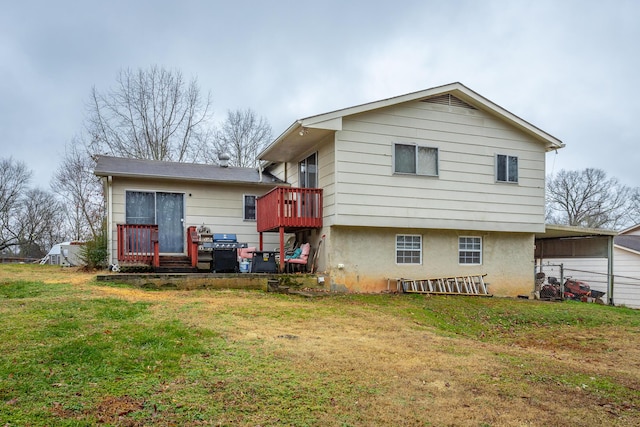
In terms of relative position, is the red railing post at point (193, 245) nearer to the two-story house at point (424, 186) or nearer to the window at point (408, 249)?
the two-story house at point (424, 186)

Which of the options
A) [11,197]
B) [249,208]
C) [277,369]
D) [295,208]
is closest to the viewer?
[277,369]

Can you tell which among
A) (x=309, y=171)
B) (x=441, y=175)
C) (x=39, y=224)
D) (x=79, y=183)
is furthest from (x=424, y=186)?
(x=39, y=224)

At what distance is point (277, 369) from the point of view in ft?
16.4

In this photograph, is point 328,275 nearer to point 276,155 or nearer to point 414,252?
point 414,252

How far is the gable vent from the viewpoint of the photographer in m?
13.4

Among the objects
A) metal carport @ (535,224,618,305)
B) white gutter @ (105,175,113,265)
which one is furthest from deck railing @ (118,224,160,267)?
metal carport @ (535,224,618,305)

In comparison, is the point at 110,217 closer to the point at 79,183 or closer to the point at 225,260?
the point at 225,260

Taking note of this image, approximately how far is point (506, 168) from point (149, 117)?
819 inches

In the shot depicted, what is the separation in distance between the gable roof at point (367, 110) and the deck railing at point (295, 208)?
1.59 m

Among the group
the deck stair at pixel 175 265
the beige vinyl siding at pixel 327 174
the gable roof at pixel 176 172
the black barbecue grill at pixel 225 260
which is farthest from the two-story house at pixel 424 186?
the deck stair at pixel 175 265

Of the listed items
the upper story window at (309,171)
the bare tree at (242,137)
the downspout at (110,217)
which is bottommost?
the downspout at (110,217)

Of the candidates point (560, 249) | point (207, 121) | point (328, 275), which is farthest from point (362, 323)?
point (207, 121)

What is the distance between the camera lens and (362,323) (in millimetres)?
8289

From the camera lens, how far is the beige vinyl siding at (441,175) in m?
12.4
